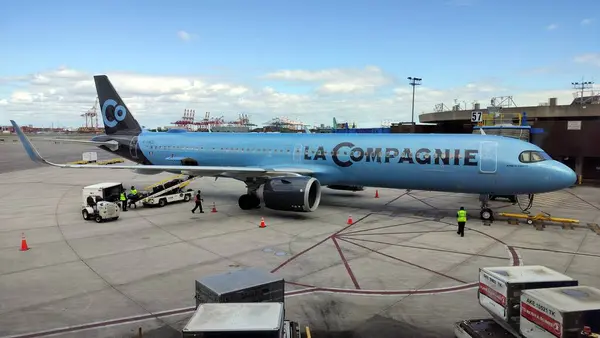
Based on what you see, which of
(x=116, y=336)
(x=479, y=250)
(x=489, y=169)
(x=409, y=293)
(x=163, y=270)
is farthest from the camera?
(x=489, y=169)

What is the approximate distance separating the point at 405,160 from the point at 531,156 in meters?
5.11

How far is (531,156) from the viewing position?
56.5ft

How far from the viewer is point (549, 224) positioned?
18188 mm

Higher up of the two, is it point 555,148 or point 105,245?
point 555,148

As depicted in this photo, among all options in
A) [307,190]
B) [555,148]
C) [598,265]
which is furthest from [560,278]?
[555,148]

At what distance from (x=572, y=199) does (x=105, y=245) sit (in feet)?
84.7

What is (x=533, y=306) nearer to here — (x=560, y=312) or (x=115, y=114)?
(x=560, y=312)

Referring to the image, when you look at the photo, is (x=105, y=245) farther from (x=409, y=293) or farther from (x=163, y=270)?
(x=409, y=293)

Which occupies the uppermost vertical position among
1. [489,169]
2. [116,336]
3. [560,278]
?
[489,169]

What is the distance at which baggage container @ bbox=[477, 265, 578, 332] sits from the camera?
23.7ft

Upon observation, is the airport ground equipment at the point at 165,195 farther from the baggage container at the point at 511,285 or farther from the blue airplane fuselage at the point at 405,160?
the baggage container at the point at 511,285

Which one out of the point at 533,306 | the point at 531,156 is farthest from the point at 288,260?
the point at 531,156

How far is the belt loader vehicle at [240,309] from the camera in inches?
219

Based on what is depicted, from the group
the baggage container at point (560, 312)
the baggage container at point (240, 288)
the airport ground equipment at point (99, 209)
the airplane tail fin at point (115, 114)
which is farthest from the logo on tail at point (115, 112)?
the baggage container at point (560, 312)
